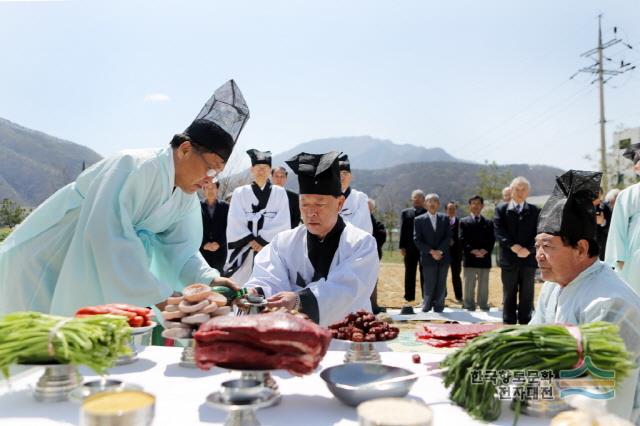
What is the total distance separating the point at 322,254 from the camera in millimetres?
3785

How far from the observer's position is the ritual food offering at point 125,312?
2332 millimetres

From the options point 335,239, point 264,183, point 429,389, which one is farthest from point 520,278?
point 429,389

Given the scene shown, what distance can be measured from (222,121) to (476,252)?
8.52 metres

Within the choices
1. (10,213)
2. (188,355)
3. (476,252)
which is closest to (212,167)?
(188,355)

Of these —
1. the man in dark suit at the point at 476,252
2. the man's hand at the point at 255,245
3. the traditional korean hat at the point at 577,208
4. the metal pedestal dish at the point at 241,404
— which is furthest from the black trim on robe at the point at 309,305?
the man in dark suit at the point at 476,252

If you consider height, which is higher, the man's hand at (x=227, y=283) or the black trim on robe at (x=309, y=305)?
the man's hand at (x=227, y=283)

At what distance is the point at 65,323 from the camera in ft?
6.34

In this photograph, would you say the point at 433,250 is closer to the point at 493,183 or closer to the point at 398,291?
the point at 398,291

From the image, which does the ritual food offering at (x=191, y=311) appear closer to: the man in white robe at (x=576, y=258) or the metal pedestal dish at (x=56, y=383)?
the metal pedestal dish at (x=56, y=383)

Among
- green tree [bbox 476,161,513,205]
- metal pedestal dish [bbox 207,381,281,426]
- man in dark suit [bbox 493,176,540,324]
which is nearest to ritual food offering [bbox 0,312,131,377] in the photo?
metal pedestal dish [bbox 207,381,281,426]

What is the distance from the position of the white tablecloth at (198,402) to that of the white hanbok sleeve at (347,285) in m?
0.96

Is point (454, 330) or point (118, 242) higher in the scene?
point (118, 242)

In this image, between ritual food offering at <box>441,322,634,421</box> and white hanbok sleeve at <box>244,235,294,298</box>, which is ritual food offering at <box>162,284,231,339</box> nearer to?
white hanbok sleeve at <box>244,235,294,298</box>

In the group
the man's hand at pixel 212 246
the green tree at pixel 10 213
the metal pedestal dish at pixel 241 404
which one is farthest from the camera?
the green tree at pixel 10 213
